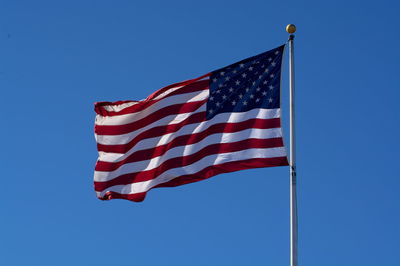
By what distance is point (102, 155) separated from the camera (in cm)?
2914

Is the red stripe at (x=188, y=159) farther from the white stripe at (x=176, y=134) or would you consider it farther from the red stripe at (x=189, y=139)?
the white stripe at (x=176, y=134)

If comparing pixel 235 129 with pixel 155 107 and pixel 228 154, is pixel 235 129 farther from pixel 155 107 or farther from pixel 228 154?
pixel 155 107

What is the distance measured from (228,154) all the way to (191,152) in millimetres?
1414

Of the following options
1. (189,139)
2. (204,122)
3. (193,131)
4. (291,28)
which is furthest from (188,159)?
(291,28)

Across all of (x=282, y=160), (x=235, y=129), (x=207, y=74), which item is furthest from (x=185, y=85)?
(x=282, y=160)

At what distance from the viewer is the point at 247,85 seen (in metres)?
27.8

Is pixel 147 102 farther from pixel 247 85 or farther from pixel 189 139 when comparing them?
pixel 247 85

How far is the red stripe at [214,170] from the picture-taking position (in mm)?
25984

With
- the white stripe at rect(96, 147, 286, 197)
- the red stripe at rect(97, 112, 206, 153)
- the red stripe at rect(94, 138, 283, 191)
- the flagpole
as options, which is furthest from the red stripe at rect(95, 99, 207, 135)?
the flagpole

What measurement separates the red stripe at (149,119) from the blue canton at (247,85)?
25.3 inches

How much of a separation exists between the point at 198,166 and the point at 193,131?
136 cm

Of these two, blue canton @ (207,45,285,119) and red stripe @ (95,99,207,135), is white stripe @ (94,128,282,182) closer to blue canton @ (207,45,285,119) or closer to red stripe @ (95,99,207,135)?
blue canton @ (207,45,285,119)

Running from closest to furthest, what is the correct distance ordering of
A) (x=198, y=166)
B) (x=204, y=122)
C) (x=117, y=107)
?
(x=198, y=166), (x=204, y=122), (x=117, y=107)

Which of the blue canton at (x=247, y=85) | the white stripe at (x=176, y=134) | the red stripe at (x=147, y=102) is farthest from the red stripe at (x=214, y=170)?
the red stripe at (x=147, y=102)
